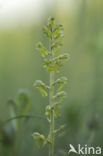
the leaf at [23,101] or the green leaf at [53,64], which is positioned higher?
the green leaf at [53,64]

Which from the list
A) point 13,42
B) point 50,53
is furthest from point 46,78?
point 13,42

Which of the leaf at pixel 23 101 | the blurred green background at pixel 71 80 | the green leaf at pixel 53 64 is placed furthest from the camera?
the blurred green background at pixel 71 80

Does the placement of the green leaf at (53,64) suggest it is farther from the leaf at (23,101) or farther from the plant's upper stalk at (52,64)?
the leaf at (23,101)

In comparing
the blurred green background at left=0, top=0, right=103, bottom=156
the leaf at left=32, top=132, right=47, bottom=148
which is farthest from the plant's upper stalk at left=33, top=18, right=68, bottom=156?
the blurred green background at left=0, top=0, right=103, bottom=156

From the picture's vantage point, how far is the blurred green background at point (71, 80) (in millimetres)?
1547

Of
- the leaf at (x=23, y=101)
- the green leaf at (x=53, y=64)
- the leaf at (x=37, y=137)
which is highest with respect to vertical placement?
the green leaf at (x=53, y=64)

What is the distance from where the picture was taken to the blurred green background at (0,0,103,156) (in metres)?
1.55

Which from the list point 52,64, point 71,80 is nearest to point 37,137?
point 52,64

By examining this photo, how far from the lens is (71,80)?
2969 millimetres

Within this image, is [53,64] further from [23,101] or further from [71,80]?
[71,80]

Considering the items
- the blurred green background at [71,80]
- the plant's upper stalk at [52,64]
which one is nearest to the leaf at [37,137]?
the plant's upper stalk at [52,64]

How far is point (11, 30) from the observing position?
3766mm

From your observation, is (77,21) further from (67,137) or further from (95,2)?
(67,137)

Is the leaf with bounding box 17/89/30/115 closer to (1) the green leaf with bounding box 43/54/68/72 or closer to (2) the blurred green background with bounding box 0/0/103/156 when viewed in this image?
(2) the blurred green background with bounding box 0/0/103/156
